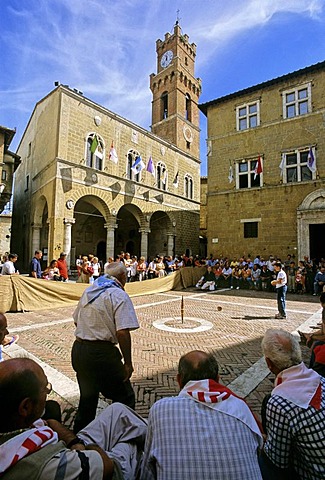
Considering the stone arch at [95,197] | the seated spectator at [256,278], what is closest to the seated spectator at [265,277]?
the seated spectator at [256,278]

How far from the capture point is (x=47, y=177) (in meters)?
18.6

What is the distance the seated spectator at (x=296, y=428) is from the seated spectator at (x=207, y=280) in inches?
524

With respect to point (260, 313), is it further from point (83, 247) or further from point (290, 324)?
point (83, 247)

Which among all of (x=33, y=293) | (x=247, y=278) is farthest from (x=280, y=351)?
(x=247, y=278)

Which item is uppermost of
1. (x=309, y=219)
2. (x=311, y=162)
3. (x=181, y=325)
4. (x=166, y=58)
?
(x=166, y=58)

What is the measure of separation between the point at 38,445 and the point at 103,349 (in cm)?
123

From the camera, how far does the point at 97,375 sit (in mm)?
2463

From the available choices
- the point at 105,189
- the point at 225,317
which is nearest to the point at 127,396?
the point at 225,317

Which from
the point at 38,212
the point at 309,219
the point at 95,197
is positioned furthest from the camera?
the point at 38,212

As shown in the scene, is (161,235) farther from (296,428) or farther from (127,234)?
(296,428)

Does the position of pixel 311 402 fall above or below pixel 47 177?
below

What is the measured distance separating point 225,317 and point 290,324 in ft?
5.79

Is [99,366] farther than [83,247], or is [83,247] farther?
[83,247]

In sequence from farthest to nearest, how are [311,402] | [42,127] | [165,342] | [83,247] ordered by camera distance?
[83,247] < [42,127] < [165,342] < [311,402]
